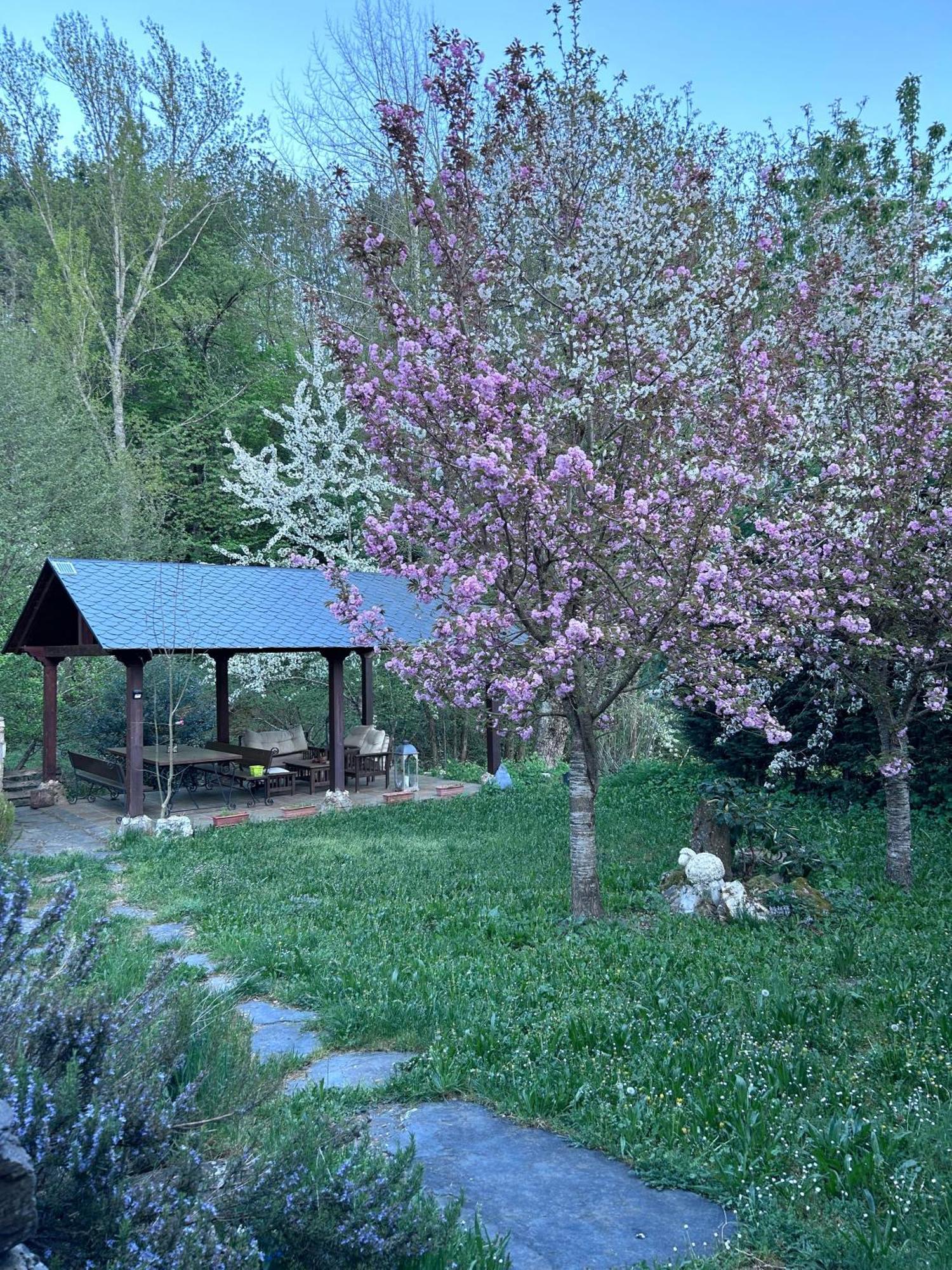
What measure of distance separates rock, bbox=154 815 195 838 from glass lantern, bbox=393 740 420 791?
4286mm

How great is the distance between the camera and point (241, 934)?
24.2ft

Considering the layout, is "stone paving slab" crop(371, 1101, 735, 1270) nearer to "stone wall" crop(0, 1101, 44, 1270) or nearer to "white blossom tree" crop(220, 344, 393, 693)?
"stone wall" crop(0, 1101, 44, 1270)

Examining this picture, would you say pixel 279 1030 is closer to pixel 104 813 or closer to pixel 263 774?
pixel 263 774

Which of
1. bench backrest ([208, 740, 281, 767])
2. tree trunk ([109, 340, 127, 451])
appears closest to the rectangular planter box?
bench backrest ([208, 740, 281, 767])

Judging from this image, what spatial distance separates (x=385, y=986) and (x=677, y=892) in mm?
3378

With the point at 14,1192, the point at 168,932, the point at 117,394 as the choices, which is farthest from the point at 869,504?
the point at 117,394

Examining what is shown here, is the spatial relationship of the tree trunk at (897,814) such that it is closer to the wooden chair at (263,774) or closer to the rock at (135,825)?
the rock at (135,825)

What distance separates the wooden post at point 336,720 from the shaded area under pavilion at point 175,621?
0.02m

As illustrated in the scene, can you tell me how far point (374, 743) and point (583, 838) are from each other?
9291 millimetres

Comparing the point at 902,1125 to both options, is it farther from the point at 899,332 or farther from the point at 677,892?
the point at 899,332

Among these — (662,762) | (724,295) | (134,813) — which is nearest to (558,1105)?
(724,295)

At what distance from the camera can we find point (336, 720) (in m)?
14.8

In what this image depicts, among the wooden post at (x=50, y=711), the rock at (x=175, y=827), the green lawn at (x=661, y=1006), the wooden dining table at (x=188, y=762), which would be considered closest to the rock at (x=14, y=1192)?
the green lawn at (x=661, y=1006)

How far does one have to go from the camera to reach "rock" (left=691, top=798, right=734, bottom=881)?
8.72 m
